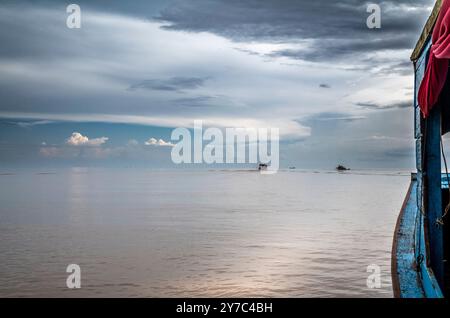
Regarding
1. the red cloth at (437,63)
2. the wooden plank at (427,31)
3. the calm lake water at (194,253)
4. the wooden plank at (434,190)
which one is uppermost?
the wooden plank at (427,31)

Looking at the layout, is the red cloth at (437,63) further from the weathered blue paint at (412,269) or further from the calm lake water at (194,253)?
the calm lake water at (194,253)

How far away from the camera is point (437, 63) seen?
492cm

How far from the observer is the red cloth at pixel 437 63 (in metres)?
4.23

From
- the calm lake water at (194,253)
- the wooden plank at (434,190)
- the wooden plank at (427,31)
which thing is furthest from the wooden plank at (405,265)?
the wooden plank at (427,31)

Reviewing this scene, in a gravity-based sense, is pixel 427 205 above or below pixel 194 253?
above

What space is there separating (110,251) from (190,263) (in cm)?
260

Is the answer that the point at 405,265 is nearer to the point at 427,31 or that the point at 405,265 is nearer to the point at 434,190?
the point at 434,190

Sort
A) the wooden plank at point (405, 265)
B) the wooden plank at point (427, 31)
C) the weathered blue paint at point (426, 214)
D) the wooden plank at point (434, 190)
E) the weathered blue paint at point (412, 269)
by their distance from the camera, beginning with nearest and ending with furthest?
1. the wooden plank at point (427, 31)
2. the weathered blue paint at point (412, 269)
3. the wooden plank at point (405, 265)
4. the weathered blue paint at point (426, 214)
5. the wooden plank at point (434, 190)

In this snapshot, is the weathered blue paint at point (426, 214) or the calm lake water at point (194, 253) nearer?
the weathered blue paint at point (426, 214)

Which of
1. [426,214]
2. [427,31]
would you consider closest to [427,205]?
[426,214]

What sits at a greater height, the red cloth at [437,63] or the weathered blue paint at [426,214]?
the red cloth at [437,63]

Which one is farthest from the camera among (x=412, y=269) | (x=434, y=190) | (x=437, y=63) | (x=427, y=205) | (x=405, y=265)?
(x=405, y=265)

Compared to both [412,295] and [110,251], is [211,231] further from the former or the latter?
[412,295]
